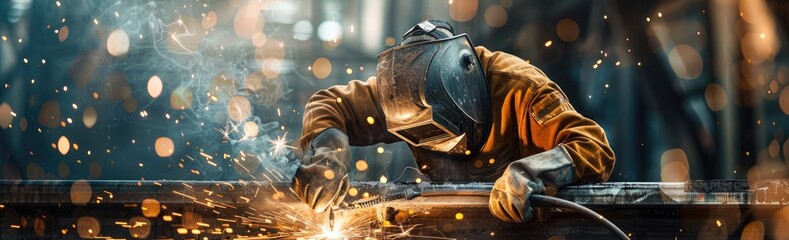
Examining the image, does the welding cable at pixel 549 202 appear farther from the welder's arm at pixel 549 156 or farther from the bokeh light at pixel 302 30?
the bokeh light at pixel 302 30

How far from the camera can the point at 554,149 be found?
2719 mm

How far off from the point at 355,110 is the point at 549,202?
962 mm

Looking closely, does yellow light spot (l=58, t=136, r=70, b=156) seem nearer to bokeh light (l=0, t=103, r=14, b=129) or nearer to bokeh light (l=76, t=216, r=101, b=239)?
bokeh light (l=0, t=103, r=14, b=129)

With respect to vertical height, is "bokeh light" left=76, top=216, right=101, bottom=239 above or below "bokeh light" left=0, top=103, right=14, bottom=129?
below

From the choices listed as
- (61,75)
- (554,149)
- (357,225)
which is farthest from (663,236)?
(61,75)

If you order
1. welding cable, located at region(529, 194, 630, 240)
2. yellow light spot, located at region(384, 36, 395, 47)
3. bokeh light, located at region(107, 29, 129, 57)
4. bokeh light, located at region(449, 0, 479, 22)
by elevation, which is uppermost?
bokeh light, located at region(449, 0, 479, 22)

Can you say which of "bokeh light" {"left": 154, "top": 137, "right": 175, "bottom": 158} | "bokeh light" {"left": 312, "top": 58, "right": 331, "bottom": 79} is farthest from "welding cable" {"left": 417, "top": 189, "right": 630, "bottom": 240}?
"bokeh light" {"left": 154, "top": 137, "right": 175, "bottom": 158}

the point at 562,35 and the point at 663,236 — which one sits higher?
the point at 562,35

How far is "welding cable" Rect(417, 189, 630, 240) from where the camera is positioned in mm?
2412

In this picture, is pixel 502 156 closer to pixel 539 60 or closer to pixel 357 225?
pixel 357 225

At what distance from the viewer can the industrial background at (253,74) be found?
4527 millimetres

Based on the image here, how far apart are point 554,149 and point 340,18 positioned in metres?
2.39

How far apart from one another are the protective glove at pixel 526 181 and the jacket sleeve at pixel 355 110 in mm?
746

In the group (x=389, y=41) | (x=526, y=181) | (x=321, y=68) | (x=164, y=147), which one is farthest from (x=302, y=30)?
(x=526, y=181)
